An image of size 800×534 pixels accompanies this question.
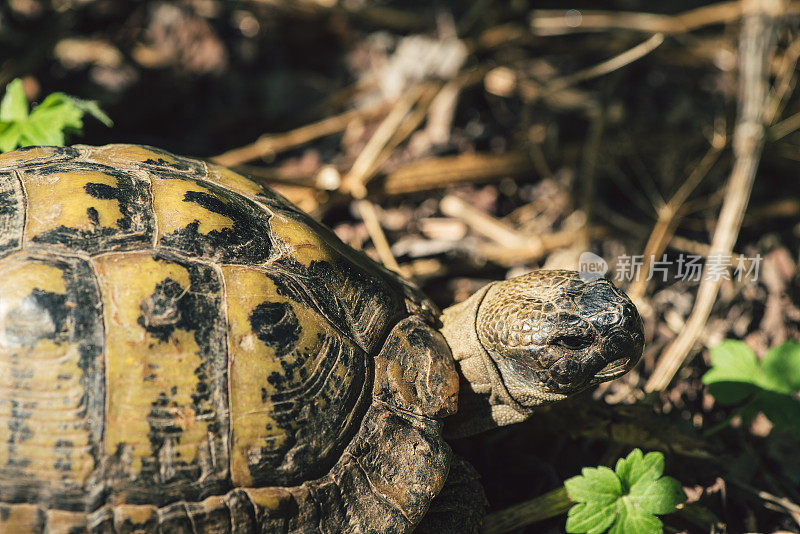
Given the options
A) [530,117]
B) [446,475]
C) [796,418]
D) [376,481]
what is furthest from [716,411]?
[530,117]

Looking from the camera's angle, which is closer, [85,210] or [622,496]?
[85,210]

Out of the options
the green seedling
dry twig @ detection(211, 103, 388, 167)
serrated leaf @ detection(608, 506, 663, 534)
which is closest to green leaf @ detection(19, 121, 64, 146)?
the green seedling

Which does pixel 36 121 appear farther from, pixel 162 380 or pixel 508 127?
pixel 508 127

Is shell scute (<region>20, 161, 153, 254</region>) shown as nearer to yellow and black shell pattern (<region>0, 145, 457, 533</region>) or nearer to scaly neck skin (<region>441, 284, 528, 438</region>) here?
yellow and black shell pattern (<region>0, 145, 457, 533</region>)

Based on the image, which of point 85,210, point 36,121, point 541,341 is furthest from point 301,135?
point 541,341

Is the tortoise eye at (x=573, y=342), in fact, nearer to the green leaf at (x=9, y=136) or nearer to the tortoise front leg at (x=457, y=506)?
the tortoise front leg at (x=457, y=506)

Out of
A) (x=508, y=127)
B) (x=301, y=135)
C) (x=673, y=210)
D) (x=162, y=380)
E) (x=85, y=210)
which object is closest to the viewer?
(x=162, y=380)
